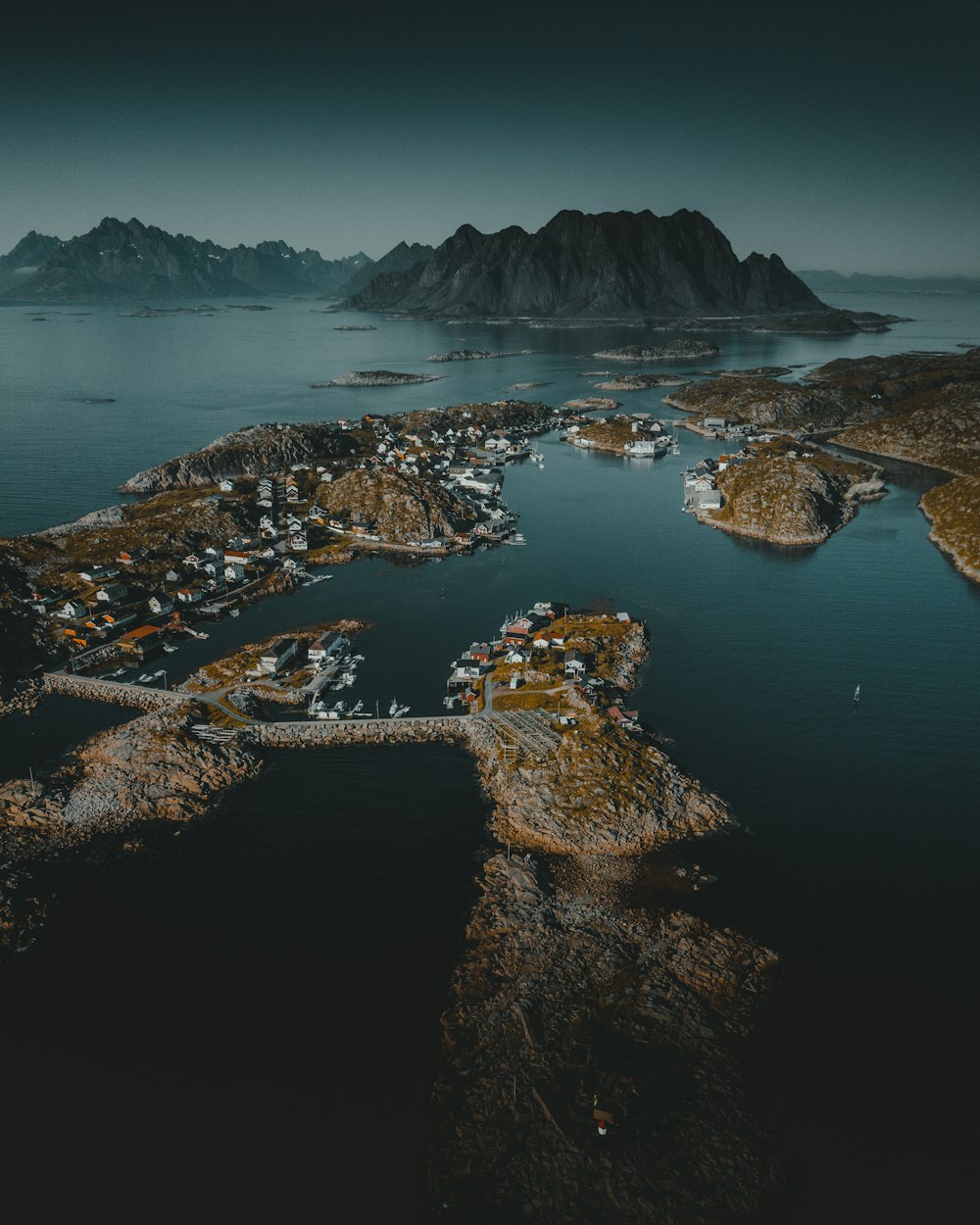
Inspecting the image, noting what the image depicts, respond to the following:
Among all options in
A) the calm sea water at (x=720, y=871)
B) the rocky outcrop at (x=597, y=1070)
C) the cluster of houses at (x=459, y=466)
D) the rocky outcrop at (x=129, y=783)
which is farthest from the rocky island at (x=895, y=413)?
the rocky outcrop at (x=129, y=783)

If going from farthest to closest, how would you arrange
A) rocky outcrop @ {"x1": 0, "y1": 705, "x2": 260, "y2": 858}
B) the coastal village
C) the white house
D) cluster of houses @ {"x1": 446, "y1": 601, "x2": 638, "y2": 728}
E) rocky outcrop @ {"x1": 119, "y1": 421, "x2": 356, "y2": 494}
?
rocky outcrop @ {"x1": 119, "y1": 421, "x2": 356, "y2": 494}, the coastal village, the white house, cluster of houses @ {"x1": 446, "y1": 601, "x2": 638, "y2": 728}, rocky outcrop @ {"x1": 0, "y1": 705, "x2": 260, "y2": 858}

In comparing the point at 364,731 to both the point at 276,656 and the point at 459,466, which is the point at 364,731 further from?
the point at 459,466

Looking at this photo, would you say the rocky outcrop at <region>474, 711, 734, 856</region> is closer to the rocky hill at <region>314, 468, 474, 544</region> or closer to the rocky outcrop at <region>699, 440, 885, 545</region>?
the rocky hill at <region>314, 468, 474, 544</region>

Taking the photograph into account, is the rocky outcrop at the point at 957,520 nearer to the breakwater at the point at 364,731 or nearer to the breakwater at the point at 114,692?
the breakwater at the point at 364,731

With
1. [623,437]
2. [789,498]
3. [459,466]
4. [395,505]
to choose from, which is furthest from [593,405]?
[395,505]

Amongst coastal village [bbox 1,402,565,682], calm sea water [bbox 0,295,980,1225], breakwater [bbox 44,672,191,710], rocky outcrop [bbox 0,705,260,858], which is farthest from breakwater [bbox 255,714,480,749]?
coastal village [bbox 1,402,565,682]

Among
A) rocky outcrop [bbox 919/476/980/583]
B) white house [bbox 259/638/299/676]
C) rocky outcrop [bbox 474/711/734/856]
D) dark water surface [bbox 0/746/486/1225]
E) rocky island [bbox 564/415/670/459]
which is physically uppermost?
A: rocky island [bbox 564/415/670/459]
